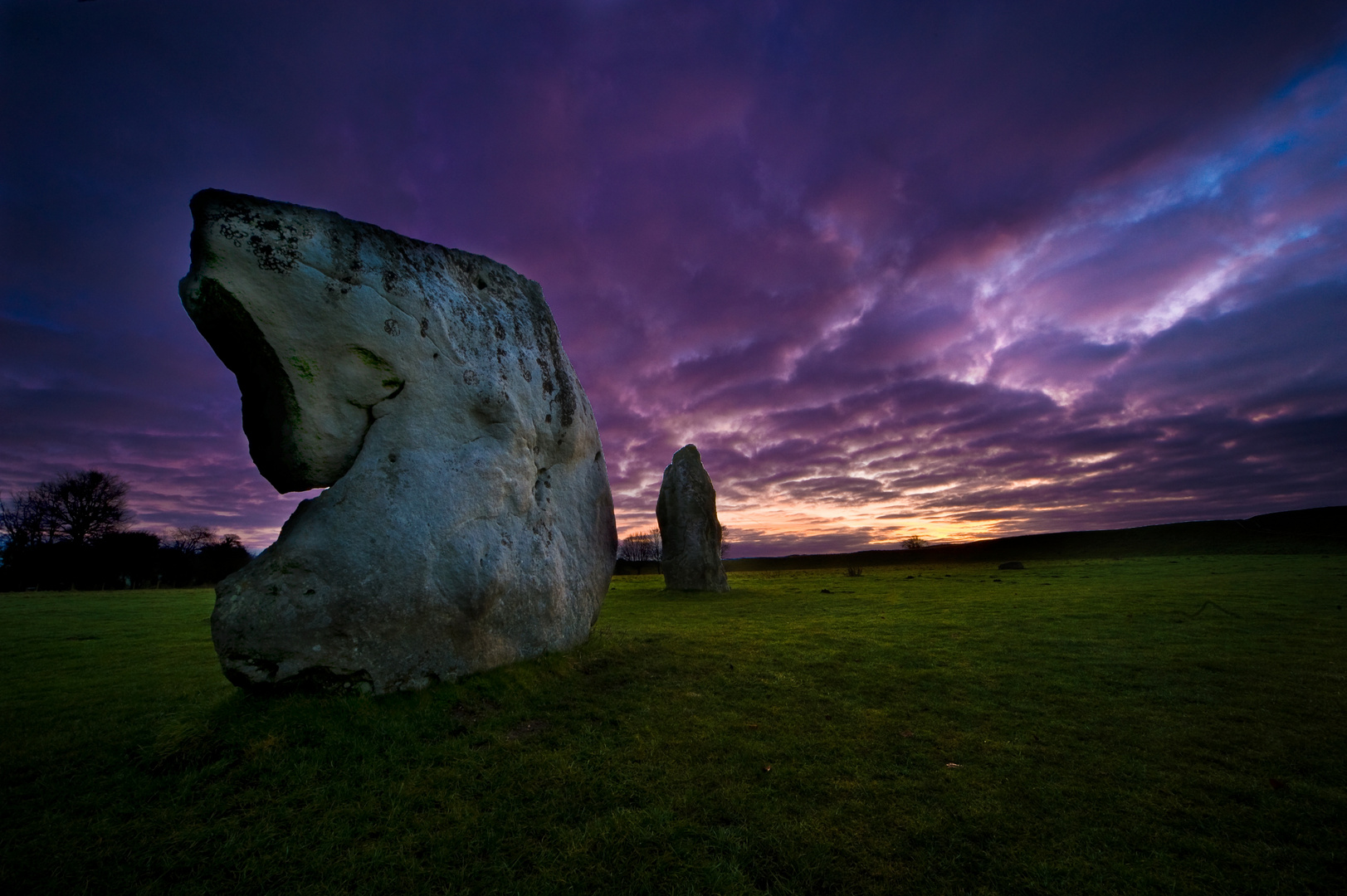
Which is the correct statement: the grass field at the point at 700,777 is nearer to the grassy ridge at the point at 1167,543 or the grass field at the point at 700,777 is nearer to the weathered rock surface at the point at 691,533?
the weathered rock surface at the point at 691,533

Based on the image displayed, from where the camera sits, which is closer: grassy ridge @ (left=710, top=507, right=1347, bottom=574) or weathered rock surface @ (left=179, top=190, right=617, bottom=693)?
weathered rock surface @ (left=179, top=190, right=617, bottom=693)

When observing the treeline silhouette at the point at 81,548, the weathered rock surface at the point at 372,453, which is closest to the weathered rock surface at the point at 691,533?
the weathered rock surface at the point at 372,453

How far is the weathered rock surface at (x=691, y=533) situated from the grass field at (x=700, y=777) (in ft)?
41.1

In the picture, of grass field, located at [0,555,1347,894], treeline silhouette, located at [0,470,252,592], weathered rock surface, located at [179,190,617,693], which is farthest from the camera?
treeline silhouette, located at [0,470,252,592]

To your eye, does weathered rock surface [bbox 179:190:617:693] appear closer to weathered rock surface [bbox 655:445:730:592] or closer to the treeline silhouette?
weathered rock surface [bbox 655:445:730:592]

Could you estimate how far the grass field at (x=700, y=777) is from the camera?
Result: 3068mm

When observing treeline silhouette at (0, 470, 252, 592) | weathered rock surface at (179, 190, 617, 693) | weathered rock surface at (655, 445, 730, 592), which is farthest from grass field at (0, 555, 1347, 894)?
treeline silhouette at (0, 470, 252, 592)

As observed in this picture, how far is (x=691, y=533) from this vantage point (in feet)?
68.8

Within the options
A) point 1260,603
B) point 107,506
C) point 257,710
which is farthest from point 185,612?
point 107,506

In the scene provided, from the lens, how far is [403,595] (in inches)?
222

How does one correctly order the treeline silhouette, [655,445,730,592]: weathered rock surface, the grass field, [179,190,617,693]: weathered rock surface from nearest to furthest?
the grass field
[179,190,617,693]: weathered rock surface
[655,445,730,592]: weathered rock surface
the treeline silhouette

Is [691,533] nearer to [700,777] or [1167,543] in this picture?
[700,777]

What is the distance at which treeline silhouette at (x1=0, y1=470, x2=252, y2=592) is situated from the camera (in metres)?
34.7

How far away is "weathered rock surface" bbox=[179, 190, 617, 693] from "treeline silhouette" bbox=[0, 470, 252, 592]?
3945 centimetres
